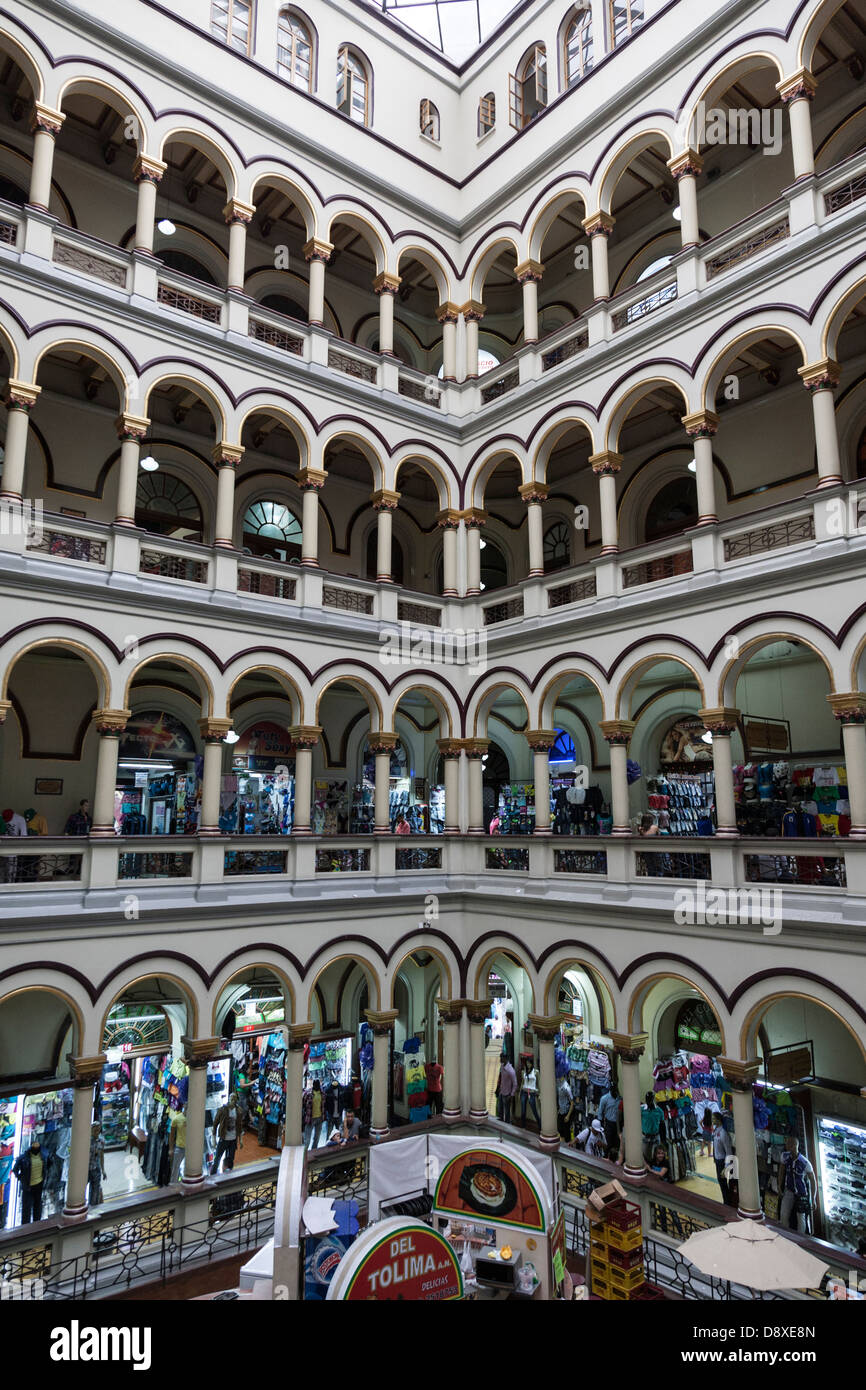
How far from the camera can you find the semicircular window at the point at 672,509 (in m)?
18.2

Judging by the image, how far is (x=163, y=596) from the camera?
572 inches

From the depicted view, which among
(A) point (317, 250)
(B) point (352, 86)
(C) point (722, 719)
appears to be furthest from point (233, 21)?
(C) point (722, 719)

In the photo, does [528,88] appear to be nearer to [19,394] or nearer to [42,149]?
[42,149]

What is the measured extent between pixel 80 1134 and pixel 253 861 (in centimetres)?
478

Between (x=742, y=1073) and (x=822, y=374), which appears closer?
(x=742, y=1073)

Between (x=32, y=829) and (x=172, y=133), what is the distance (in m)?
12.9

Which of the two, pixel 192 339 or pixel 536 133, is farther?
pixel 536 133

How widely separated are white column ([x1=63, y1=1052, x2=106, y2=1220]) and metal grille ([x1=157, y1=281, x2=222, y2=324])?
497 inches

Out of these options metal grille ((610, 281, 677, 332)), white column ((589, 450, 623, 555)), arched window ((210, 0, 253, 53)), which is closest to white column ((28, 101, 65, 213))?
arched window ((210, 0, 253, 53))

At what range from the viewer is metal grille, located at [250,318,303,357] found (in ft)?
54.9

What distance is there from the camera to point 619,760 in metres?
15.4

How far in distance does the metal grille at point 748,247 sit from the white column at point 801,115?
75 cm
